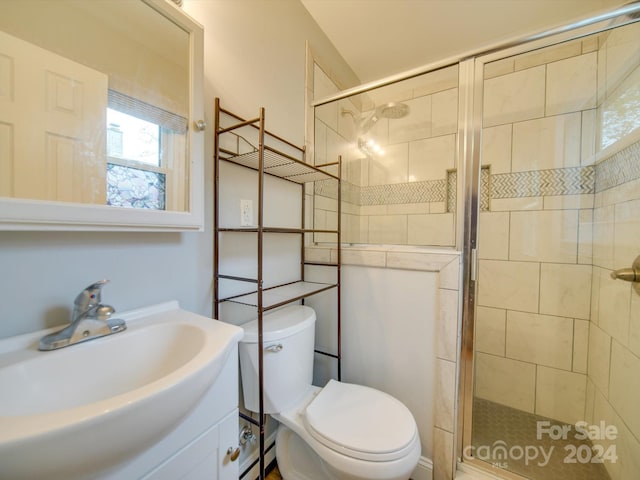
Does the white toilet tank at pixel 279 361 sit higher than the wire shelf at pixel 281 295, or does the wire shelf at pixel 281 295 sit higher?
the wire shelf at pixel 281 295

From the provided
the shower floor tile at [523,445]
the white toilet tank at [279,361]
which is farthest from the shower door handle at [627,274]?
the white toilet tank at [279,361]

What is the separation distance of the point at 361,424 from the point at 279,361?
14.5 inches

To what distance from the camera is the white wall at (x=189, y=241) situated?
0.57 meters

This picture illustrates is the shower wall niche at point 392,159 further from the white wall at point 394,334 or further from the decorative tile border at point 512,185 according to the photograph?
the white wall at point 394,334

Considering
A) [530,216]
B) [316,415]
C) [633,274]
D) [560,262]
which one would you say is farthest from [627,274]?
[316,415]

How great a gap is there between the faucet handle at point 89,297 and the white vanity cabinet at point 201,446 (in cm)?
34

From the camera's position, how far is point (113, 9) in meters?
0.68

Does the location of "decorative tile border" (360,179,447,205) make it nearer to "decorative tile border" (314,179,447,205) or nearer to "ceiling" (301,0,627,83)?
"decorative tile border" (314,179,447,205)

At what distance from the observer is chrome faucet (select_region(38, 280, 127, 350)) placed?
56 cm

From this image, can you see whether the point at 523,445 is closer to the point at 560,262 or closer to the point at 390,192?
the point at 560,262

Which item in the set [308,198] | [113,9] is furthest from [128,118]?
[308,198]

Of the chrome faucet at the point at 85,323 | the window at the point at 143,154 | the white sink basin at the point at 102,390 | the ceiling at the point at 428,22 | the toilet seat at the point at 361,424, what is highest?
the ceiling at the point at 428,22

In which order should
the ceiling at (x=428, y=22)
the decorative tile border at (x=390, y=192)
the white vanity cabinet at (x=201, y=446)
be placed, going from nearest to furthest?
the white vanity cabinet at (x=201, y=446) < the ceiling at (x=428, y=22) < the decorative tile border at (x=390, y=192)

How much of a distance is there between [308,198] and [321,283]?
496 mm
